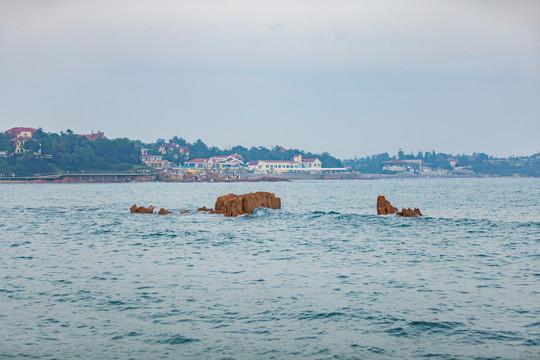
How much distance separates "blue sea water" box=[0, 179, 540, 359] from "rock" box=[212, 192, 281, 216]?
521 inches

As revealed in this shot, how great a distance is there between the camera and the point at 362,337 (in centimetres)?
1232

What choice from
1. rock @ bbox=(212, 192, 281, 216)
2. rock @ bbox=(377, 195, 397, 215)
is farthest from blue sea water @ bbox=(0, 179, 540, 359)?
rock @ bbox=(212, 192, 281, 216)

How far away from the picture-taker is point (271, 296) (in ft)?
52.4

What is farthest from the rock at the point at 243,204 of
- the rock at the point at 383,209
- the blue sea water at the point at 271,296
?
the blue sea water at the point at 271,296

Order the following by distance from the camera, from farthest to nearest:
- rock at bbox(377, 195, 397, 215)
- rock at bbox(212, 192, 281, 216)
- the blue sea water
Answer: rock at bbox(212, 192, 281, 216)
rock at bbox(377, 195, 397, 215)
the blue sea water

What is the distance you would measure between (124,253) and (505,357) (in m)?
17.1

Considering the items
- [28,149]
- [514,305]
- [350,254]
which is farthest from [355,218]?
[28,149]

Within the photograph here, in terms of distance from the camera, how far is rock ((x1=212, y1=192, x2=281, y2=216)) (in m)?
43.7

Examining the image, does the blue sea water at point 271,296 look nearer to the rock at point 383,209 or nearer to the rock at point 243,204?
the rock at point 383,209

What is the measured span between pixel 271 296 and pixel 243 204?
2820 cm

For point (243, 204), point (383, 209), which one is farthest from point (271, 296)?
point (383, 209)

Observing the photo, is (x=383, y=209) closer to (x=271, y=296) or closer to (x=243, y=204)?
(x=243, y=204)

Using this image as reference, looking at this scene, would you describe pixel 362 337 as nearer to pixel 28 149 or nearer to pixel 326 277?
pixel 326 277

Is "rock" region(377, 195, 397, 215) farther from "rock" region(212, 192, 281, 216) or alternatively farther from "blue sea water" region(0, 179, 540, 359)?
"blue sea water" region(0, 179, 540, 359)
